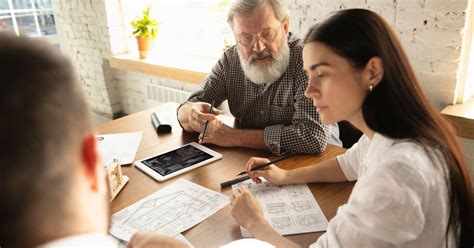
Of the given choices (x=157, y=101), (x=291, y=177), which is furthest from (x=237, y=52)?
(x=157, y=101)

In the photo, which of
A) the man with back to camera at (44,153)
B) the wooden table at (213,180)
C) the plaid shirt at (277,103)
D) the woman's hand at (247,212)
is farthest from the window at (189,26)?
the man with back to camera at (44,153)

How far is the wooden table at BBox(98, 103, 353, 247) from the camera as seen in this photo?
1.02 m

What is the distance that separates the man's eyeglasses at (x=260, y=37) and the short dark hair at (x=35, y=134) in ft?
4.37

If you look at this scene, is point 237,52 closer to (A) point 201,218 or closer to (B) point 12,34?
(A) point 201,218

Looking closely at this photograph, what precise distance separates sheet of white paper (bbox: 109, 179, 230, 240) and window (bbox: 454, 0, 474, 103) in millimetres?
1339

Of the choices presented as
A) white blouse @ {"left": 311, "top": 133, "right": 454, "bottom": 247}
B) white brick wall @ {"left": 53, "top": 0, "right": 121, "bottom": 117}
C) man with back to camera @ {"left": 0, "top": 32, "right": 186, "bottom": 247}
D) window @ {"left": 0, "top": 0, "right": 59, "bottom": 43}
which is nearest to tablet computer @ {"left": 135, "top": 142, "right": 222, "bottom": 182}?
white blouse @ {"left": 311, "top": 133, "right": 454, "bottom": 247}

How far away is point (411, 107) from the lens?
0.85 meters

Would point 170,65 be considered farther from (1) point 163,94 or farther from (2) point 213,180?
(2) point 213,180

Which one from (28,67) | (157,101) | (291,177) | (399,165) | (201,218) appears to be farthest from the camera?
(157,101)

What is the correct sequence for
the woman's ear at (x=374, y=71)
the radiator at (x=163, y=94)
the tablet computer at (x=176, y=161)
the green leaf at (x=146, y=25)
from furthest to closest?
1. the green leaf at (x=146, y=25)
2. the radiator at (x=163, y=94)
3. the tablet computer at (x=176, y=161)
4. the woman's ear at (x=374, y=71)

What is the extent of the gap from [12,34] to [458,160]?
884 millimetres

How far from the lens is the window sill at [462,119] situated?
1.68 metres

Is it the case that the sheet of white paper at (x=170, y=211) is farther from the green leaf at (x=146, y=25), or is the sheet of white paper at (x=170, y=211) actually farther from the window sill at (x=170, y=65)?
the green leaf at (x=146, y=25)

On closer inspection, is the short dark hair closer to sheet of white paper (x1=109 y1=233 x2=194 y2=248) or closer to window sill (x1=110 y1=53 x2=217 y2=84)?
sheet of white paper (x1=109 y1=233 x2=194 y2=248)
